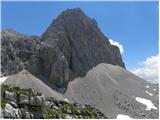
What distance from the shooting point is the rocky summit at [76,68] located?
135625 mm

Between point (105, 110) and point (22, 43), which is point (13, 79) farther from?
point (105, 110)

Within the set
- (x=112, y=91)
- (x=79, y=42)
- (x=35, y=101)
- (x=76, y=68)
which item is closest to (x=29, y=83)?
(x=76, y=68)

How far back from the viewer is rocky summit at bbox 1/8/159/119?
135625mm

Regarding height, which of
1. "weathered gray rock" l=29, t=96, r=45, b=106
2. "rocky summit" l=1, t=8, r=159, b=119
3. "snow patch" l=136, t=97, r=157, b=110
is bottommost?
"weathered gray rock" l=29, t=96, r=45, b=106

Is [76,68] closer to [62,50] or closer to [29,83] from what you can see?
[62,50]

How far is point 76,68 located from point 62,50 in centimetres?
1059

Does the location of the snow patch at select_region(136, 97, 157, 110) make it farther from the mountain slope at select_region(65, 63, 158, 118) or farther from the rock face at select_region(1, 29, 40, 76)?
the rock face at select_region(1, 29, 40, 76)

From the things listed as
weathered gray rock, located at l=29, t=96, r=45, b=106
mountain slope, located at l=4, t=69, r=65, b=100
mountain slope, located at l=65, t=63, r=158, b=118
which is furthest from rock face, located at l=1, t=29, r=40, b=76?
weathered gray rock, located at l=29, t=96, r=45, b=106

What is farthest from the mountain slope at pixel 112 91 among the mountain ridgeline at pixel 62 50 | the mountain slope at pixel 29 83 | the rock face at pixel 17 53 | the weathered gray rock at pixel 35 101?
the weathered gray rock at pixel 35 101

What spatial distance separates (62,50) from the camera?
514ft

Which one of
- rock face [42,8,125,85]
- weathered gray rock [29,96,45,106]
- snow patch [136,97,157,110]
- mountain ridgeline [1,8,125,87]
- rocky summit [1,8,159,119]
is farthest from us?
rock face [42,8,125,85]

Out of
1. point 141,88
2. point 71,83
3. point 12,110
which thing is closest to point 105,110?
point 71,83

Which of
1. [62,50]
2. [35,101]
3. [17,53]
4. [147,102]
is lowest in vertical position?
[35,101]

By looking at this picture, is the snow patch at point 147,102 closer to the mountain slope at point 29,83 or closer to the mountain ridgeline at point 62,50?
the mountain ridgeline at point 62,50
